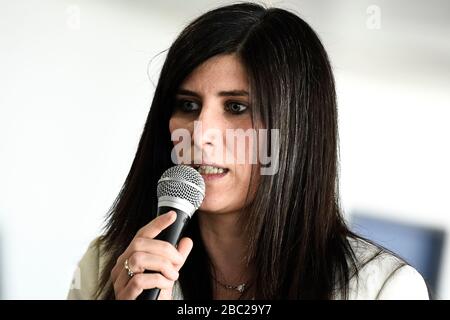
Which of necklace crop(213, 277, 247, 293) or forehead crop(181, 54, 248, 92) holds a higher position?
forehead crop(181, 54, 248, 92)

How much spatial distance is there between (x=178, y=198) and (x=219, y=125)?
22 cm

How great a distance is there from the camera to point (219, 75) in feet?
3.67

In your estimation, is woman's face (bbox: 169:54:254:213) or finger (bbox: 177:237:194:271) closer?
finger (bbox: 177:237:194:271)

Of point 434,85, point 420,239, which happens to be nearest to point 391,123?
point 434,85

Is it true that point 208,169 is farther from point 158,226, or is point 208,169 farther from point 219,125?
point 158,226

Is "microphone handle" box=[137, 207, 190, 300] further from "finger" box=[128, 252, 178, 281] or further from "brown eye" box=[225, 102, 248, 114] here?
"brown eye" box=[225, 102, 248, 114]

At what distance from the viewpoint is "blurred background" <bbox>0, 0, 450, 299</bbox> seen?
2.15 meters

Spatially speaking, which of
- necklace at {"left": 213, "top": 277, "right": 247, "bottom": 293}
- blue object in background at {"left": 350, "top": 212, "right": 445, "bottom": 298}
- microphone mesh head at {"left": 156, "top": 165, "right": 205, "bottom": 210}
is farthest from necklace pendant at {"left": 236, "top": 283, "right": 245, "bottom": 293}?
blue object in background at {"left": 350, "top": 212, "right": 445, "bottom": 298}

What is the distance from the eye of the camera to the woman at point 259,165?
108cm

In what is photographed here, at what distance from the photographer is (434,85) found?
2.37 m

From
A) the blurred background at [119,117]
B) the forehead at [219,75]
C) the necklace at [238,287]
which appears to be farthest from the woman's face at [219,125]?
the blurred background at [119,117]

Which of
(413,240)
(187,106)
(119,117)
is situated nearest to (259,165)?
(187,106)
